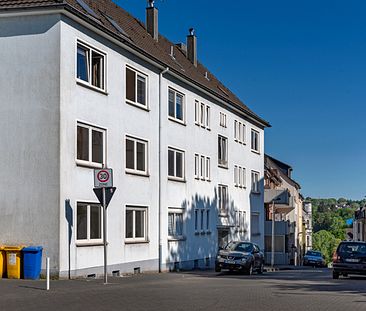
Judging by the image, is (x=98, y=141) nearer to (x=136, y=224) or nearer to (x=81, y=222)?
(x=81, y=222)

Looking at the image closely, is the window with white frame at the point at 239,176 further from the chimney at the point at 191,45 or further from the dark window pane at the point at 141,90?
the dark window pane at the point at 141,90

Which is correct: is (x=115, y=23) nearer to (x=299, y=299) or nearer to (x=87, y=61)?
(x=87, y=61)

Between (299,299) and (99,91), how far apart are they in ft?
40.6

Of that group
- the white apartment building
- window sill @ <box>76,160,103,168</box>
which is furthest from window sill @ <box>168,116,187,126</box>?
window sill @ <box>76,160,103,168</box>

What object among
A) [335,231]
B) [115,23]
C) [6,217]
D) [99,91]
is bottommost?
[335,231]

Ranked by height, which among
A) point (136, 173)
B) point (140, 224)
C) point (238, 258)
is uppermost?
point (136, 173)

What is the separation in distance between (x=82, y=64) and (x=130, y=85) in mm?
4295

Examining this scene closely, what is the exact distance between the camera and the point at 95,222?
24672 millimetres

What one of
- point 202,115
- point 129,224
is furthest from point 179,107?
point 129,224

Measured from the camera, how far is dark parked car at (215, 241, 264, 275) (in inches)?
1173

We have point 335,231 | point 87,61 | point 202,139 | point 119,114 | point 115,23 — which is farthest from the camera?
point 335,231

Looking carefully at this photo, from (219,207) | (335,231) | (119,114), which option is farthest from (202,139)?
(335,231)

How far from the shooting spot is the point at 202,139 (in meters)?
38.1

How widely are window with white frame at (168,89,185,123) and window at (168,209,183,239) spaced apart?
15.1 ft
